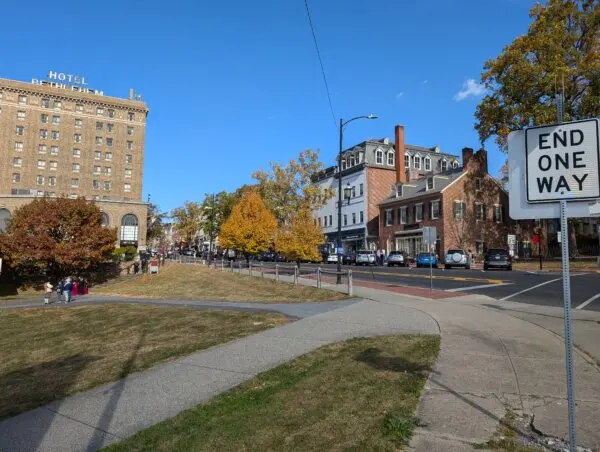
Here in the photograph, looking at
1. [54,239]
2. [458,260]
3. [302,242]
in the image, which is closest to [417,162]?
[458,260]

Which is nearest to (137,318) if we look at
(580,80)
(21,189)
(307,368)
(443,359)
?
(307,368)

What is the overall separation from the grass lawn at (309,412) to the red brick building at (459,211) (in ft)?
146

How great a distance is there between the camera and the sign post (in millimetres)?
3607

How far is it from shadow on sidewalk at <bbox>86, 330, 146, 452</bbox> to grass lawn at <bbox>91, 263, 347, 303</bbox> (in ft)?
34.4

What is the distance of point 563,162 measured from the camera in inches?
147

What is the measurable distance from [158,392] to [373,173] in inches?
2342

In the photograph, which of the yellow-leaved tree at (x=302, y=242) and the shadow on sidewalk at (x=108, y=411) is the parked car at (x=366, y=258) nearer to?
the yellow-leaved tree at (x=302, y=242)

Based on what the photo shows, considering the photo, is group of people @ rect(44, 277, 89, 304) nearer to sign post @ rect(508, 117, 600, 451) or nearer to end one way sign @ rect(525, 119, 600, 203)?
sign post @ rect(508, 117, 600, 451)

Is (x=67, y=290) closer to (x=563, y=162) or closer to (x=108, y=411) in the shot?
(x=108, y=411)

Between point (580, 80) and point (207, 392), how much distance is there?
134 ft

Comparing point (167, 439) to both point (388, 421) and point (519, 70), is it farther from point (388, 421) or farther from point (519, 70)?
point (519, 70)

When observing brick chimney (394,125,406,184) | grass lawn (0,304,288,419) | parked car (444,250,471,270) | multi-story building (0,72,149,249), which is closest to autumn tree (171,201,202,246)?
multi-story building (0,72,149,249)

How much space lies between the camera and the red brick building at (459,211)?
50.8 meters

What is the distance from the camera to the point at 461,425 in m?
4.49
